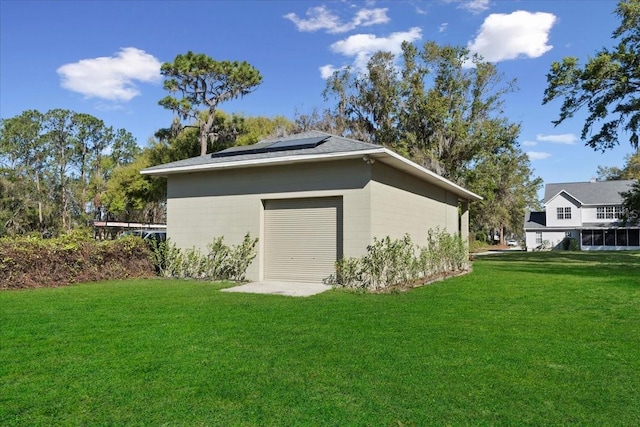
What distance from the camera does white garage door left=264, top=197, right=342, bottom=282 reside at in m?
10.8

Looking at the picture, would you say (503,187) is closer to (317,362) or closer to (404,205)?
(404,205)

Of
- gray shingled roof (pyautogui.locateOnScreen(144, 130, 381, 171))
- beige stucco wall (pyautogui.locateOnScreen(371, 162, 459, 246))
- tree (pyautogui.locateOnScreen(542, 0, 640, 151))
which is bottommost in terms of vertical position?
beige stucco wall (pyautogui.locateOnScreen(371, 162, 459, 246))

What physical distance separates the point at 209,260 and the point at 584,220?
39787 mm

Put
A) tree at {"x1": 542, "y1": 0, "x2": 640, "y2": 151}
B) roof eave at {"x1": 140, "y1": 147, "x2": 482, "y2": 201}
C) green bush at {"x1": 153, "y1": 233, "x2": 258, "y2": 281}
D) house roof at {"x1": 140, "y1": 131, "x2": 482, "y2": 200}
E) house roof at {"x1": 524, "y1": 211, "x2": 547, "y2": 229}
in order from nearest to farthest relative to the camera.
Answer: roof eave at {"x1": 140, "y1": 147, "x2": 482, "y2": 201}, house roof at {"x1": 140, "y1": 131, "x2": 482, "y2": 200}, green bush at {"x1": 153, "y1": 233, "x2": 258, "y2": 281}, tree at {"x1": 542, "y1": 0, "x2": 640, "y2": 151}, house roof at {"x1": 524, "y1": 211, "x2": 547, "y2": 229}

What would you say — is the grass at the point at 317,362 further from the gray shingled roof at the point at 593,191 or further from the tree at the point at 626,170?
the tree at the point at 626,170

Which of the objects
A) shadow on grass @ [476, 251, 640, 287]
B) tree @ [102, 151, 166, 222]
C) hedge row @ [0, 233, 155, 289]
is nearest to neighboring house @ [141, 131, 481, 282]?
hedge row @ [0, 233, 155, 289]

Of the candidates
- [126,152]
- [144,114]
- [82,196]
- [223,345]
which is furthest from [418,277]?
[126,152]

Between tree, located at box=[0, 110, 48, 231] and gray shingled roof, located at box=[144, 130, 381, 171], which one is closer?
gray shingled roof, located at box=[144, 130, 381, 171]

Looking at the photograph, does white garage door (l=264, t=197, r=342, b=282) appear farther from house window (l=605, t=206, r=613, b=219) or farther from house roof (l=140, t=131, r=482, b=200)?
house window (l=605, t=206, r=613, b=219)

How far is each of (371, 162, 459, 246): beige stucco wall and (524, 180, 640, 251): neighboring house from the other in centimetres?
3070

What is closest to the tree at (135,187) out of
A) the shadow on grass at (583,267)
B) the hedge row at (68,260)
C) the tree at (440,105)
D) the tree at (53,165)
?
the tree at (53,165)

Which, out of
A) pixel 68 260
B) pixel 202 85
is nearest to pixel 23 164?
pixel 202 85

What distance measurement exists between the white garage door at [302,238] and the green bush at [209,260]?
570mm

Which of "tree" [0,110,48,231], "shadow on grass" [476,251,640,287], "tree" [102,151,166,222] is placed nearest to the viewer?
"shadow on grass" [476,251,640,287]
